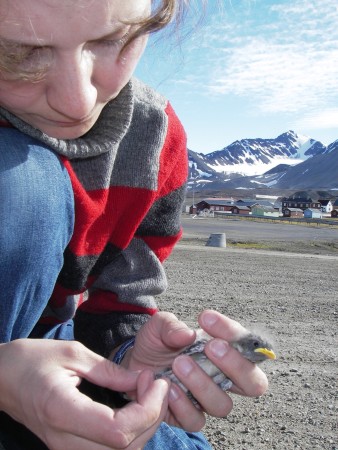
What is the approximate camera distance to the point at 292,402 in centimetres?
181

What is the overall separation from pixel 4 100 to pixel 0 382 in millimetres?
343

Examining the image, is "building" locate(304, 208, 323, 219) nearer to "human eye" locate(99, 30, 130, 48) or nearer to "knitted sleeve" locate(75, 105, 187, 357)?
"knitted sleeve" locate(75, 105, 187, 357)

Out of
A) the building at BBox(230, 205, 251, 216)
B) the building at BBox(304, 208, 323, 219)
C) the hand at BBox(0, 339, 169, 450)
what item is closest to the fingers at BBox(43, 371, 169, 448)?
the hand at BBox(0, 339, 169, 450)

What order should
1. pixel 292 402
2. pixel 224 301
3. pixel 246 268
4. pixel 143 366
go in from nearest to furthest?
pixel 143 366, pixel 292 402, pixel 224 301, pixel 246 268

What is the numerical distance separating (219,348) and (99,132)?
14.2 inches

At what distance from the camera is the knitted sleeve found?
1.05 metres

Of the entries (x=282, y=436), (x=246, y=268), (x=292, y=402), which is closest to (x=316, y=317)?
(x=292, y=402)

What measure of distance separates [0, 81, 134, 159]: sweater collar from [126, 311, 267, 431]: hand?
28 cm

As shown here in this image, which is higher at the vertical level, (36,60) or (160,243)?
(36,60)

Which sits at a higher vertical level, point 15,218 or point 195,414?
point 15,218

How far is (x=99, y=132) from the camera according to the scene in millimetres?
836

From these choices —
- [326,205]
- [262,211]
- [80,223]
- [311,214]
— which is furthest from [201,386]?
[326,205]

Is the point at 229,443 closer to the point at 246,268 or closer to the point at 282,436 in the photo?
the point at 282,436

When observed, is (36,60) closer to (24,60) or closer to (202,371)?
(24,60)
